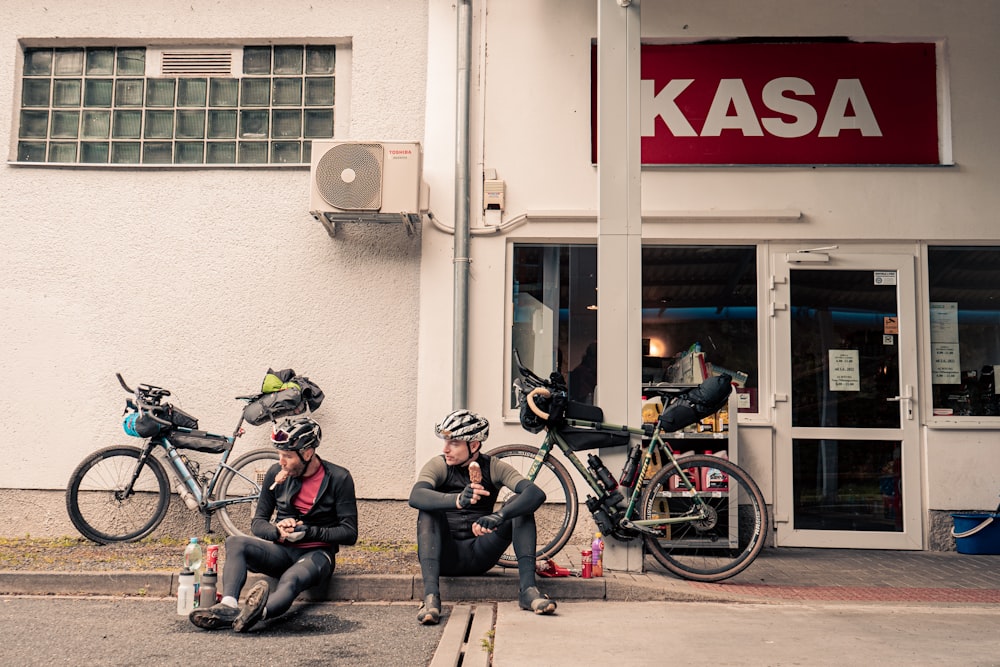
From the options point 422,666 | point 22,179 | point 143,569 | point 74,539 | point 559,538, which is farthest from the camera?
point 22,179

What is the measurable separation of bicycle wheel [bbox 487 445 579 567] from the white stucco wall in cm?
124

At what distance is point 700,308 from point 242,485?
4357 millimetres

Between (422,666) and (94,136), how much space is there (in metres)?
6.31

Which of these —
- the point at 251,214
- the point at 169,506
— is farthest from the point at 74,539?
the point at 251,214

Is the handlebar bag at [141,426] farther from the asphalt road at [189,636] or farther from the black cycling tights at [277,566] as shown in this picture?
the black cycling tights at [277,566]

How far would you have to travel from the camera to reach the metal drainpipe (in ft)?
25.6

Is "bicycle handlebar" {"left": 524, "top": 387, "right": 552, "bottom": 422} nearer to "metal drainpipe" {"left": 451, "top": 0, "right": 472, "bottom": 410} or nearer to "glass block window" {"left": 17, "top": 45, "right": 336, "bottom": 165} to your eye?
"metal drainpipe" {"left": 451, "top": 0, "right": 472, "bottom": 410}

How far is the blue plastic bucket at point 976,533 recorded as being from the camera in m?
7.54

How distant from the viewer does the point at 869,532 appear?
7.85 m

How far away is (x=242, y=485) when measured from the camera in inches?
301

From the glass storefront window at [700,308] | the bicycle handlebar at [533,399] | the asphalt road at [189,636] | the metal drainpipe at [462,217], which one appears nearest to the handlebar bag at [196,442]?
the asphalt road at [189,636]

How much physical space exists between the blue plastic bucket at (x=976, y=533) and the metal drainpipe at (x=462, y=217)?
438cm

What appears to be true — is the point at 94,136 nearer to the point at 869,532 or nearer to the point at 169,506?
the point at 169,506

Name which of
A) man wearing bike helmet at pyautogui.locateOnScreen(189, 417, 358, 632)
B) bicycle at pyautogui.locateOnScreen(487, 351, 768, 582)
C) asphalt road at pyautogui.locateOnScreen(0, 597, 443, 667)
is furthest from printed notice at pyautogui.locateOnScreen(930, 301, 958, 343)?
man wearing bike helmet at pyautogui.locateOnScreen(189, 417, 358, 632)
